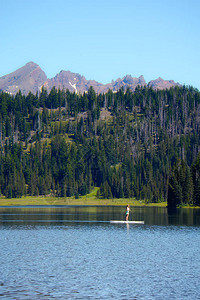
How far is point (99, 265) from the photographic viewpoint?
152 ft

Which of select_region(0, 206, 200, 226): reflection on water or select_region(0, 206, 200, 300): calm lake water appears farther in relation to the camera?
select_region(0, 206, 200, 226): reflection on water

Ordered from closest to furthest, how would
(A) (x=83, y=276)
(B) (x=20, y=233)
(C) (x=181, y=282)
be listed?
(C) (x=181, y=282) < (A) (x=83, y=276) < (B) (x=20, y=233)

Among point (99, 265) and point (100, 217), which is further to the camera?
point (100, 217)

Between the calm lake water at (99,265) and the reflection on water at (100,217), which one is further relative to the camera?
the reflection on water at (100,217)

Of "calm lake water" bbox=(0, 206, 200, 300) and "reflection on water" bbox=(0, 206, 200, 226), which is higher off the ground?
"calm lake water" bbox=(0, 206, 200, 300)

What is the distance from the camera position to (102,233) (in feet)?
264

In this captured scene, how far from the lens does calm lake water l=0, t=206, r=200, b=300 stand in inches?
1339

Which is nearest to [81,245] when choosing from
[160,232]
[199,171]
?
[160,232]

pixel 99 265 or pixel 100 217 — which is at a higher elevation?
pixel 99 265

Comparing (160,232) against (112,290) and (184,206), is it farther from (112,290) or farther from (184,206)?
(184,206)

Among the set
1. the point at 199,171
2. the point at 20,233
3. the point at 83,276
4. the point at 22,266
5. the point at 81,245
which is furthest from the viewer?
the point at 199,171

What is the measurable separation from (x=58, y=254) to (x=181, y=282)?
67.9ft

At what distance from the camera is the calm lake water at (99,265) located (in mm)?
34000

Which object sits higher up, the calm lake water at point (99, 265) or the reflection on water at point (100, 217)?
the calm lake water at point (99, 265)
